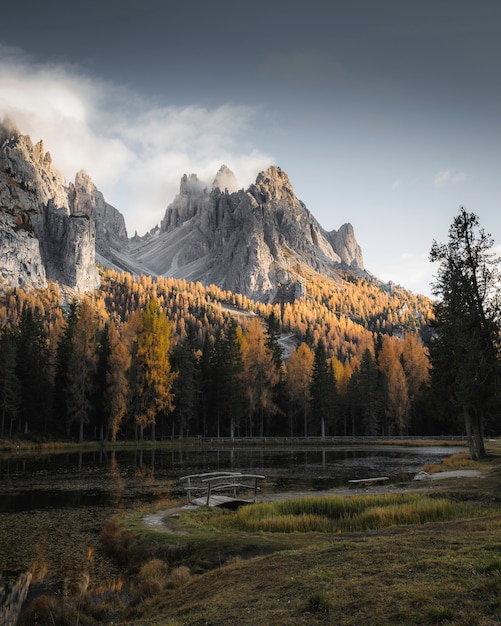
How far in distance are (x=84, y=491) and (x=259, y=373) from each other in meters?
60.7

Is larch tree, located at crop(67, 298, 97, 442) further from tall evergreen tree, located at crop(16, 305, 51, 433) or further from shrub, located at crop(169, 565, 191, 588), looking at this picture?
shrub, located at crop(169, 565, 191, 588)

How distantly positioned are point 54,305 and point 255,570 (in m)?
203

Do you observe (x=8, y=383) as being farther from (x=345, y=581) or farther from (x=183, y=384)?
(x=345, y=581)

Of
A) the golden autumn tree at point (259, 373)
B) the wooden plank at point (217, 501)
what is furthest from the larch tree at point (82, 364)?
the wooden plank at point (217, 501)

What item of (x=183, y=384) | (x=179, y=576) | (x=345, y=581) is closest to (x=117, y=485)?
(x=179, y=576)

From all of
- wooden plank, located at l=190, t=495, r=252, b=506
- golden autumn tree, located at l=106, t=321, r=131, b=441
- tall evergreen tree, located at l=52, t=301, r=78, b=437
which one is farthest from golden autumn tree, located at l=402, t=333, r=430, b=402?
wooden plank, located at l=190, t=495, r=252, b=506

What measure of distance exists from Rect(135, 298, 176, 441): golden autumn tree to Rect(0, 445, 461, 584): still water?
17040mm

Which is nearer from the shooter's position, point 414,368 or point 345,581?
point 345,581

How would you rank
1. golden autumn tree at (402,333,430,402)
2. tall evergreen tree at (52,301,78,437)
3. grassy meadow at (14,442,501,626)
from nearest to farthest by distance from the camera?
grassy meadow at (14,442,501,626), tall evergreen tree at (52,301,78,437), golden autumn tree at (402,333,430,402)

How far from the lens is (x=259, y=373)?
3435 inches

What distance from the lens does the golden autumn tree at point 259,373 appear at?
280 ft

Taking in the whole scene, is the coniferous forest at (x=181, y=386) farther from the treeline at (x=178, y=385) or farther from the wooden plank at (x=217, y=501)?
the wooden plank at (x=217, y=501)

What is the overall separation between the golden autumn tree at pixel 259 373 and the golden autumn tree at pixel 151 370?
18784 millimetres

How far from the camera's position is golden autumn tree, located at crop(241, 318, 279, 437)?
3361 inches
